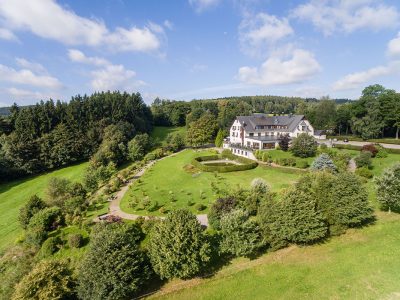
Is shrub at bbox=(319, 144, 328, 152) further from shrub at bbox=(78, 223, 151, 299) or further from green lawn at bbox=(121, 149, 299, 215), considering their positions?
shrub at bbox=(78, 223, 151, 299)

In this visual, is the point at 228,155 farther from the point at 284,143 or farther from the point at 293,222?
the point at 293,222

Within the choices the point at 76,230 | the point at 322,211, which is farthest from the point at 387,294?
the point at 76,230

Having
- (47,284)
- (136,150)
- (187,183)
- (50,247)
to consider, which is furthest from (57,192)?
(136,150)

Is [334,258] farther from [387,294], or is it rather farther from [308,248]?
[387,294]

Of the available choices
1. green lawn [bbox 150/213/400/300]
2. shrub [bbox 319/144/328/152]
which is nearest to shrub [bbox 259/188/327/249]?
green lawn [bbox 150/213/400/300]

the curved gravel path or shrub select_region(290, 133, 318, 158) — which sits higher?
shrub select_region(290, 133, 318, 158)

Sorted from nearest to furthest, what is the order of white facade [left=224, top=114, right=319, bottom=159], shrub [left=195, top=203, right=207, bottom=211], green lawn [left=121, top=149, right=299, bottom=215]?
shrub [left=195, top=203, right=207, bottom=211] < green lawn [left=121, top=149, right=299, bottom=215] < white facade [left=224, top=114, right=319, bottom=159]
